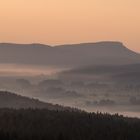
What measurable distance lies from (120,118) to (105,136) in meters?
10.9

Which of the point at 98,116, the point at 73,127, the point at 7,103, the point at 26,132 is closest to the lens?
the point at 26,132

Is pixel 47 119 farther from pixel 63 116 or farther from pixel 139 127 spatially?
pixel 139 127

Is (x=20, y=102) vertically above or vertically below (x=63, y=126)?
above

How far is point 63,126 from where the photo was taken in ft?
210

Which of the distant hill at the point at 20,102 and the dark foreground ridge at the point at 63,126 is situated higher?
the distant hill at the point at 20,102

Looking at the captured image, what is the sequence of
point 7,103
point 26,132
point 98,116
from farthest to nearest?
point 7,103
point 98,116
point 26,132

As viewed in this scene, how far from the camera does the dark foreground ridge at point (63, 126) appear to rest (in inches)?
2355

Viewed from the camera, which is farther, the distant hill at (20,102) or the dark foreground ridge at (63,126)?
the distant hill at (20,102)

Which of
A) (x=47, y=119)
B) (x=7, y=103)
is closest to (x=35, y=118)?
(x=47, y=119)

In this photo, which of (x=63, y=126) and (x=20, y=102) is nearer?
(x=63, y=126)

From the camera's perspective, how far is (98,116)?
70.9 m

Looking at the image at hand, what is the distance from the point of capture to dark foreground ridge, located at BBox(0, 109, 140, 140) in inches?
2355

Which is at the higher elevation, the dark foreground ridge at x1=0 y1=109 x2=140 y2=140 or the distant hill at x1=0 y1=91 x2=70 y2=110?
the distant hill at x1=0 y1=91 x2=70 y2=110

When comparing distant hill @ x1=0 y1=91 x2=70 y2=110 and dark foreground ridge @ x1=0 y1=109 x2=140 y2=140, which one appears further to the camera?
distant hill @ x1=0 y1=91 x2=70 y2=110
